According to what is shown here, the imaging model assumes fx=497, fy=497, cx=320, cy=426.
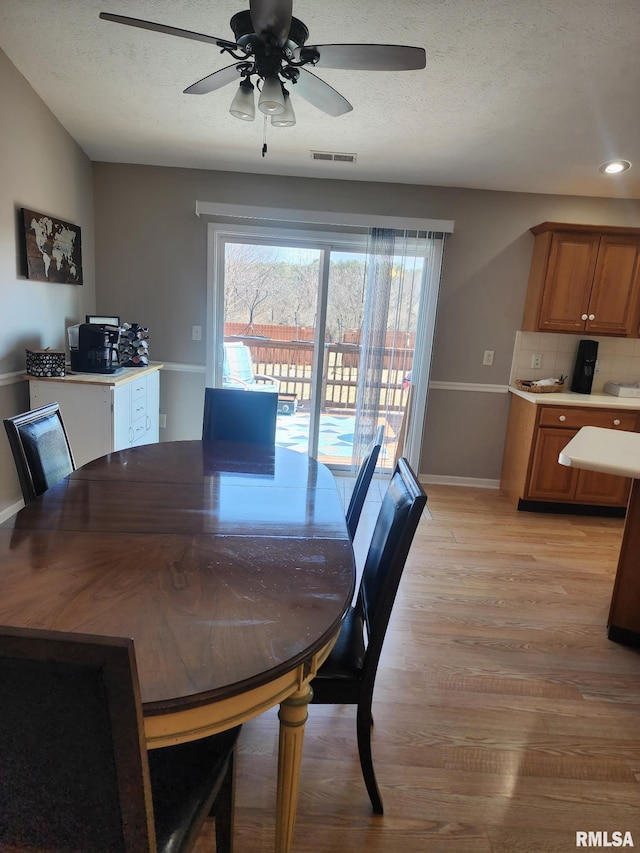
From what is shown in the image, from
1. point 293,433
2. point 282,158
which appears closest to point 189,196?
point 282,158

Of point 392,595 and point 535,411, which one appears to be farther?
point 535,411

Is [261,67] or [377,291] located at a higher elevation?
[261,67]

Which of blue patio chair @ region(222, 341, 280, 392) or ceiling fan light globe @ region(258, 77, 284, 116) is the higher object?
ceiling fan light globe @ region(258, 77, 284, 116)

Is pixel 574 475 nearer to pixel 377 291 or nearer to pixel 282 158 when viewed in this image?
pixel 377 291

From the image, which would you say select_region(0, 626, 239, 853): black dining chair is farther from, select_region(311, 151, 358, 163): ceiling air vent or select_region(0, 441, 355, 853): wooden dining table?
select_region(311, 151, 358, 163): ceiling air vent

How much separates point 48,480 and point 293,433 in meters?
2.64

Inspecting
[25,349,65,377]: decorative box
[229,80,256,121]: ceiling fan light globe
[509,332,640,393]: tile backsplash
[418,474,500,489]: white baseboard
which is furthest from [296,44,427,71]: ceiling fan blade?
[418,474,500,489]: white baseboard

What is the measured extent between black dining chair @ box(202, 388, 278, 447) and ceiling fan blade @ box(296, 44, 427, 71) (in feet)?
4.61

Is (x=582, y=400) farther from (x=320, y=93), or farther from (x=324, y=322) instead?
(x=320, y=93)

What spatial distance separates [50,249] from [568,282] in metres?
3.59

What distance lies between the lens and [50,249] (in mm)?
3201

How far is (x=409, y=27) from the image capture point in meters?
2.22

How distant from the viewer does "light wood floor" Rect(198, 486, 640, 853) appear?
4.52ft

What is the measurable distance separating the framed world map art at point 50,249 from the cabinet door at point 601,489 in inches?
154
